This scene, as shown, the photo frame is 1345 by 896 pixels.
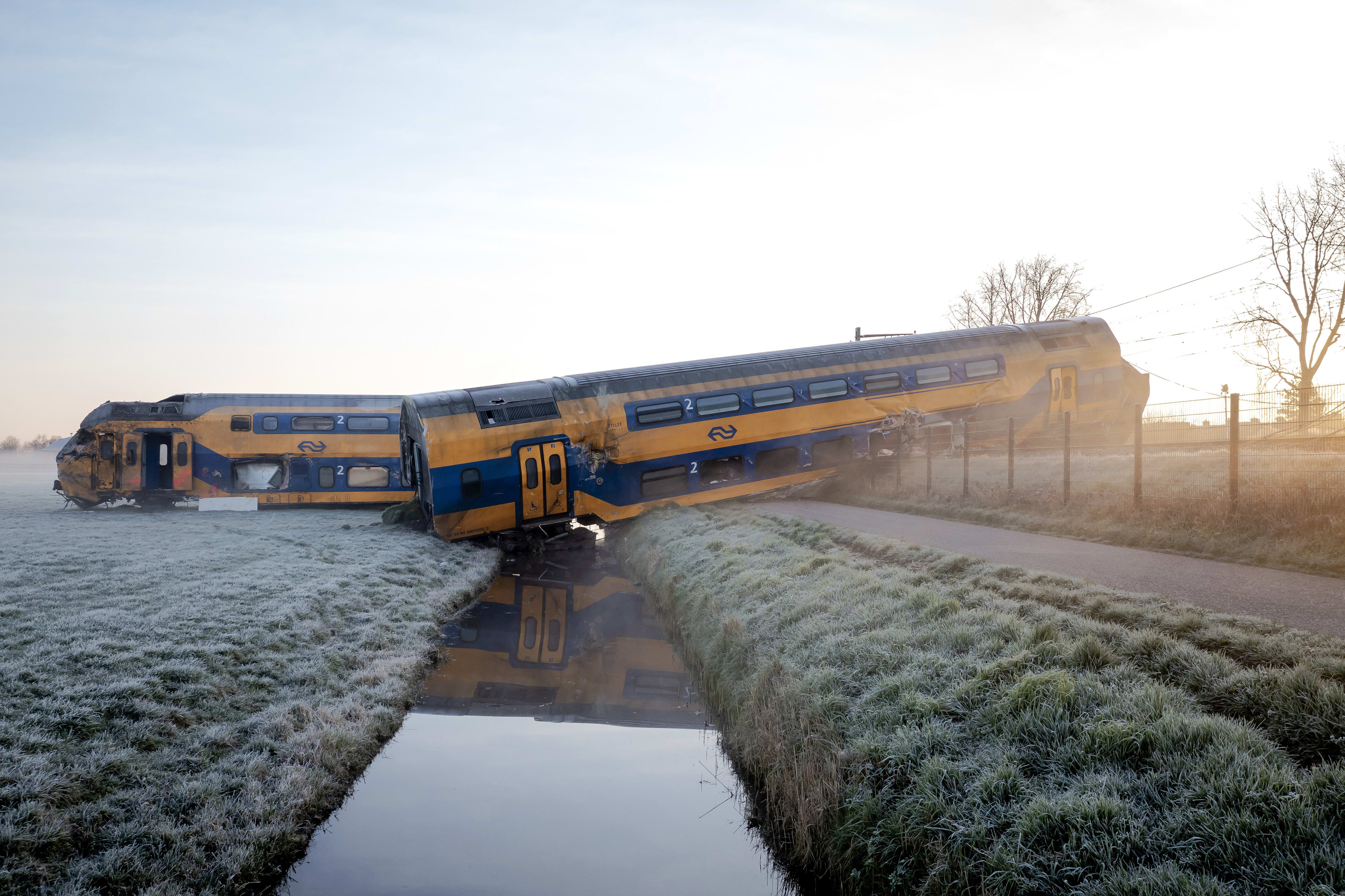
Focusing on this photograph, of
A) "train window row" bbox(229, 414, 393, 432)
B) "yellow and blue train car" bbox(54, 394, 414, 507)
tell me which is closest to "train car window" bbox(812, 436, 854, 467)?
"yellow and blue train car" bbox(54, 394, 414, 507)

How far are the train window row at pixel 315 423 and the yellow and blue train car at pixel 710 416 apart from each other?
1003 cm

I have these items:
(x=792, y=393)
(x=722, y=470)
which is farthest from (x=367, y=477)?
(x=792, y=393)

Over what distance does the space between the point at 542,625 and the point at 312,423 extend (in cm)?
1909

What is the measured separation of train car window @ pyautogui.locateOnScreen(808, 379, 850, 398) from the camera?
2120 cm

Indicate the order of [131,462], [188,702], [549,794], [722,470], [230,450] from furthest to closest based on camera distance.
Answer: [230,450] → [131,462] → [722,470] → [188,702] → [549,794]

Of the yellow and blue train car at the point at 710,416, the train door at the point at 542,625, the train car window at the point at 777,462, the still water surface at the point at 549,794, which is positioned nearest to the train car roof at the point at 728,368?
the yellow and blue train car at the point at 710,416

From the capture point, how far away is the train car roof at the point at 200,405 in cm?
2800

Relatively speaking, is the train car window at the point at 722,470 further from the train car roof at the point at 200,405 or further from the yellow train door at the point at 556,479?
the train car roof at the point at 200,405

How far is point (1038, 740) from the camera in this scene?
5.21 m

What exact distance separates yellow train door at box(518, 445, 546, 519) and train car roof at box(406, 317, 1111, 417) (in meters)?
1.27

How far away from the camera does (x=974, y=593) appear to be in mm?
8664

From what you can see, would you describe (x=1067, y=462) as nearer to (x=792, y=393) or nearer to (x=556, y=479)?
(x=792, y=393)

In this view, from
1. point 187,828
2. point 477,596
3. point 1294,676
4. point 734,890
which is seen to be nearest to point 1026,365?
point 477,596

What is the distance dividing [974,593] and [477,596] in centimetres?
1025
